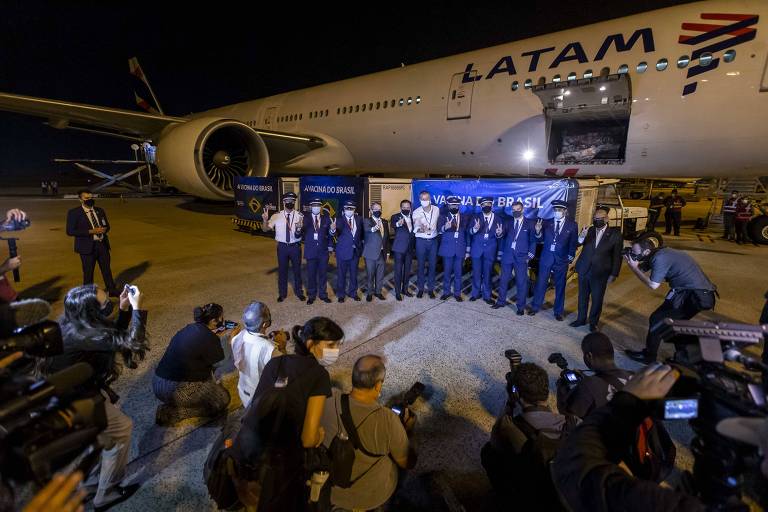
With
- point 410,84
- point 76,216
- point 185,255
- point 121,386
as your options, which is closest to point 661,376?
point 121,386

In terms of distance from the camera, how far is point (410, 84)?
1092cm

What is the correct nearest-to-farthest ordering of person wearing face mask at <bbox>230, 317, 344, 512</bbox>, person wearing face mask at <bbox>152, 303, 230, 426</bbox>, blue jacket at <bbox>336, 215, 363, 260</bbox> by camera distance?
person wearing face mask at <bbox>230, 317, 344, 512</bbox> < person wearing face mask at <bbox>152, 303, 230, 426</bbox> < blue jacket at <bbox>336, 215, 363, 260</bbox>

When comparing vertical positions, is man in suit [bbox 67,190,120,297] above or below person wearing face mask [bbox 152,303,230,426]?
above

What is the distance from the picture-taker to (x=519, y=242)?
225 inches

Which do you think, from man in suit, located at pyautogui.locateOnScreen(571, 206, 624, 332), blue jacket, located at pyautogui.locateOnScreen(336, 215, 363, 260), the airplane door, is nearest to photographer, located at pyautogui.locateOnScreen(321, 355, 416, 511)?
man in suit, located at pyautogui.locateOnScreen(571, 206, 624, 332)

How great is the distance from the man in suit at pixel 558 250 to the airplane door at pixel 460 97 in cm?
492

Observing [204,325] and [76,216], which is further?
[76,216]

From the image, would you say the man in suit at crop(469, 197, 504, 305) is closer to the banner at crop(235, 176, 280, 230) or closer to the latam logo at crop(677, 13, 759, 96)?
the latam logo at crop(677, 13, 759, 96)

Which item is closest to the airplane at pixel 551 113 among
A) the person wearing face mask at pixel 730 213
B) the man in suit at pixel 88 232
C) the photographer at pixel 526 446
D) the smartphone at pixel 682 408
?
the man in suit at pixel 88 232

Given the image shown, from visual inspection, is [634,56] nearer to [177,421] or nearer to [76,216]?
[177,421]

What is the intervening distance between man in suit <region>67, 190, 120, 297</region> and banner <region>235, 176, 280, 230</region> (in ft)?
→ 15.4

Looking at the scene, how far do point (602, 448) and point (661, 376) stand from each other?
32 centimetres

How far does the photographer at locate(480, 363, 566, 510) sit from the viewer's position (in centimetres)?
174

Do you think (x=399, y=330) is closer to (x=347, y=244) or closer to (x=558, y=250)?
(x=347, y=244)
